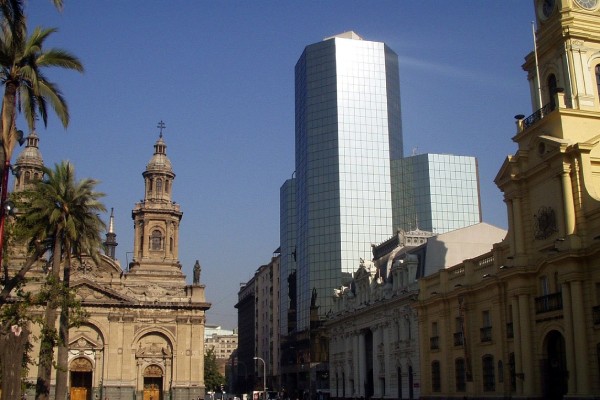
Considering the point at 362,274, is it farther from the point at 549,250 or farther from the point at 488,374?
the point at 549,250

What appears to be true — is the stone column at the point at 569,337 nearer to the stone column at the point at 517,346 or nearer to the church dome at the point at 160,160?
the stone column at the point at 517,346

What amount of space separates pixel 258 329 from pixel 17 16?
131 metres

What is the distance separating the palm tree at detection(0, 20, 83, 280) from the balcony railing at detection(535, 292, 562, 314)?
83.0 feet

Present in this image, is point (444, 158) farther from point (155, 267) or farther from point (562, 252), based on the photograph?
point (562, 252)

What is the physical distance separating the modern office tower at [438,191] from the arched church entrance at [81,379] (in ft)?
203

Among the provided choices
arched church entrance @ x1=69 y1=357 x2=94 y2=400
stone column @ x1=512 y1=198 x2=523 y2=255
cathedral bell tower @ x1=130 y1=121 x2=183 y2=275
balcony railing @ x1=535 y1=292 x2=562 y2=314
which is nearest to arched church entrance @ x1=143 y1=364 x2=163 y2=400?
arched church entrance @ x1=69 y1=357 x2=94 y2=400

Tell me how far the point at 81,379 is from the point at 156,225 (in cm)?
1980

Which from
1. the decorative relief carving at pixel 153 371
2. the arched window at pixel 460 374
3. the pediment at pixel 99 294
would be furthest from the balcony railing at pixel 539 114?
the decorative relief carving at pixel 153 371

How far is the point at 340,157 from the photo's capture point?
114938 millimetres

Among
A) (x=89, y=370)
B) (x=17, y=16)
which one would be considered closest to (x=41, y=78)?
(x=17, y=16)

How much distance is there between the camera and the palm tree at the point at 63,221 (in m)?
43.7

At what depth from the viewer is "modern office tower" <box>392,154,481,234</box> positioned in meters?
126

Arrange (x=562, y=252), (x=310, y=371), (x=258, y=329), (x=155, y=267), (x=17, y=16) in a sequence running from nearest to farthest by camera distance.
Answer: (x=17, y=16)
(x=562, y=252)
(x=155, y=267)
(x=310, y=371)
(x=258, y=329)

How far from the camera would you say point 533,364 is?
38688mm
